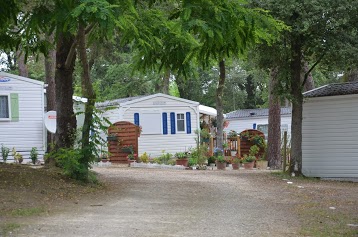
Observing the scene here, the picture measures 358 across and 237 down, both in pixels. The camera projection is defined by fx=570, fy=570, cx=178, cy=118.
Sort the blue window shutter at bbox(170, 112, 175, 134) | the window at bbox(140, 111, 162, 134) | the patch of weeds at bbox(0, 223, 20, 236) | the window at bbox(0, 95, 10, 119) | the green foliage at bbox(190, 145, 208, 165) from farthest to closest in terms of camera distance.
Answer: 1. the blue window shutter at bbox(170, 112, 175, 134)
2. the window at bbox(140, 111, 162, 134)
3. the window at bbox(0, 95, 10, 119)
4. the green foliage at bbox(190, 145, 208, 165)
5. the patch of weeds at bbox(0, 223, 20, 236)

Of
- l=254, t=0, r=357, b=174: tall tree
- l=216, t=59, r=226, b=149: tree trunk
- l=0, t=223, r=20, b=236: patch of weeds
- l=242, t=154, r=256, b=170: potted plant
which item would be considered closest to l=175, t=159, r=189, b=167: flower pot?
l=216, t=59, r=226, b=149: tree trunk

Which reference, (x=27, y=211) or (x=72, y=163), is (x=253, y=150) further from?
(x=27, y=211)

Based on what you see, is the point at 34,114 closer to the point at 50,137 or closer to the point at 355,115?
the point at 50,137

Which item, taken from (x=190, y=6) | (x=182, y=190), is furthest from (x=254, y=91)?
(x=190, y=6)

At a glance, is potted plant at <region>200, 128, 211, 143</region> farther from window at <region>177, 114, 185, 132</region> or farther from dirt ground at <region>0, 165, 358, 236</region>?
dirt ground at <region>0, 165, 358, 236</region>

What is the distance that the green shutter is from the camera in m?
22.9

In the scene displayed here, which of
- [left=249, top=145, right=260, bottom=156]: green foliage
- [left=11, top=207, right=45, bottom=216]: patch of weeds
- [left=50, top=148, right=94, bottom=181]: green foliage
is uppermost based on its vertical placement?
[left=50, top=148, right=94, bottom=181]: green foliage

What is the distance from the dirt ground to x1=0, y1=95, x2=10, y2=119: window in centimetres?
956

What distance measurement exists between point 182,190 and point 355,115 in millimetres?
6924

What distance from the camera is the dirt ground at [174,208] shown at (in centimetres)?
813

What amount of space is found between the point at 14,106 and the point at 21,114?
51 centimetres

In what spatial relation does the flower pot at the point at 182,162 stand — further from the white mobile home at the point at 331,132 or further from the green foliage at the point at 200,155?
the white mobile home at the point at 331,132

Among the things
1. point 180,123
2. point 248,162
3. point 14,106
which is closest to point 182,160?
point 248,162

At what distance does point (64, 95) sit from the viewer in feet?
48.0
